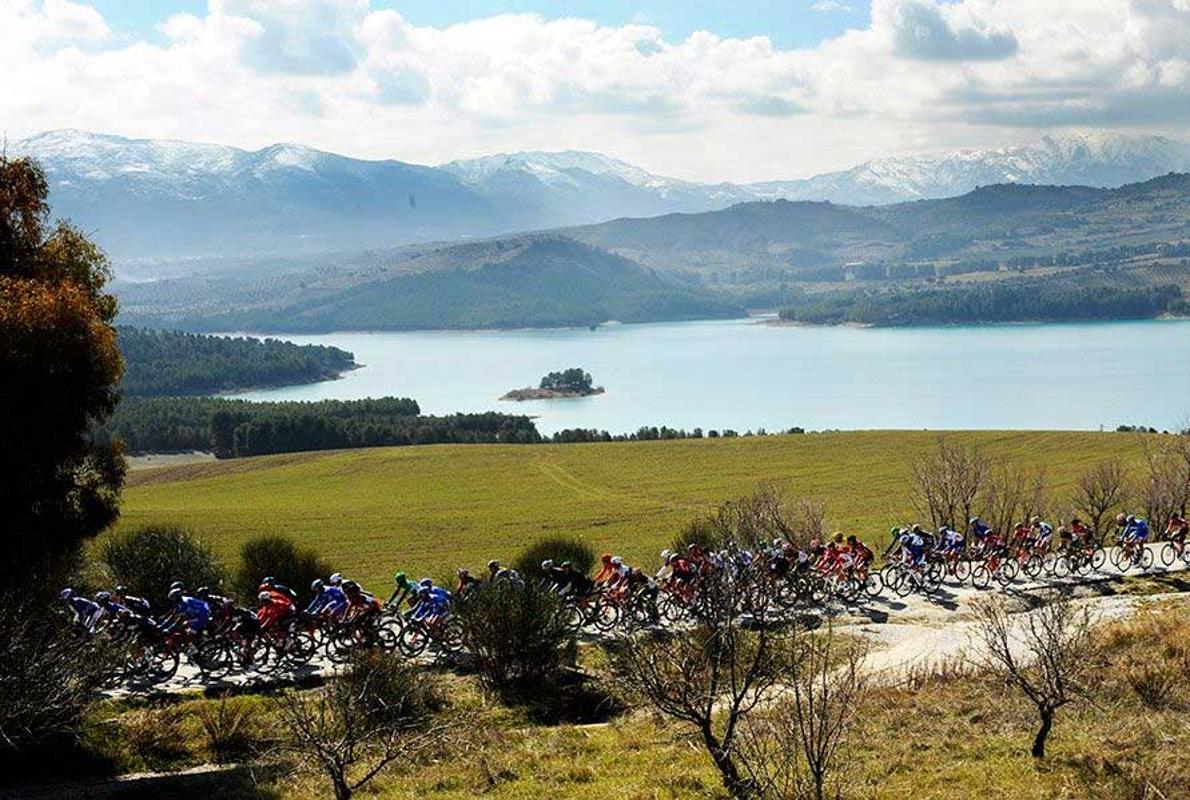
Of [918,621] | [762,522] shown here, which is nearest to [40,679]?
[918,621]

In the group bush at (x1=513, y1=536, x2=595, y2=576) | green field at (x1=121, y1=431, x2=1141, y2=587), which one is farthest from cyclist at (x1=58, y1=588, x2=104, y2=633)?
green field at (x1=121, y1=431, x2=1141, y2=587)

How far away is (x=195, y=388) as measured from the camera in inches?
7328

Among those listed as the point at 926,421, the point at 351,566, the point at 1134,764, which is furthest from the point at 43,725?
the point at 926,421

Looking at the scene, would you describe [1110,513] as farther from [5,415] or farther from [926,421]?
[926,421]

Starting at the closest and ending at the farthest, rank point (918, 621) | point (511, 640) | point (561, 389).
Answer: point (511, 640) < point (918, 621) < point (561, 389)

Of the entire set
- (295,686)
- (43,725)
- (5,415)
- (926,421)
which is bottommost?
(926,421)

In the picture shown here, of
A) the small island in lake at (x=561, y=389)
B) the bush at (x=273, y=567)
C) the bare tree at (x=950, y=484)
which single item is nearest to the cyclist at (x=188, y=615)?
the bush at (x=273, y=567)

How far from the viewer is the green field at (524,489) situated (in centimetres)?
5369

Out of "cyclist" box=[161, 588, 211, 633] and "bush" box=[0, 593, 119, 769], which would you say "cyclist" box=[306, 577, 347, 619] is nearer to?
"cyclist" box=[161, 588, 211, 633]

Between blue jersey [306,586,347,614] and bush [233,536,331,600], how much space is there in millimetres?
5588

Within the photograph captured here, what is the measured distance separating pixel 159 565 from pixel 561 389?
141 metres

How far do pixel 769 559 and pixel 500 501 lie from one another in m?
46.4

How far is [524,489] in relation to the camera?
2990 inches

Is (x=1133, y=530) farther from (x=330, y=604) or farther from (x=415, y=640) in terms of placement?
(x=330, y=604)
